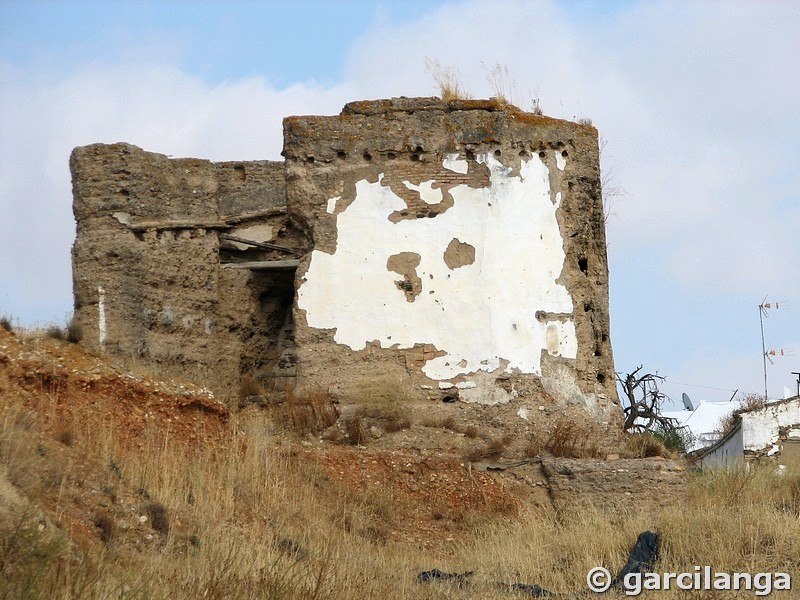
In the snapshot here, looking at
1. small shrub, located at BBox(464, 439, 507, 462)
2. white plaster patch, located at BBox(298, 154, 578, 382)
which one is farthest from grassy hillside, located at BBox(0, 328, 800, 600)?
white plaster patch, located at BBox(298, 154, 578, 382)

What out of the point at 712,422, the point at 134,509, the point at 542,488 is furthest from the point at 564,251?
the point at 712,422

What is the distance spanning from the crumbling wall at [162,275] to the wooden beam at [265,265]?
6 centimetres

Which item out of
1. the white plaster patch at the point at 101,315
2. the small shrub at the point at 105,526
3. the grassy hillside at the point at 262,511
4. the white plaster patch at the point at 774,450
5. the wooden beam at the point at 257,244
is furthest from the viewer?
the white plaster patch at the point at 774,450

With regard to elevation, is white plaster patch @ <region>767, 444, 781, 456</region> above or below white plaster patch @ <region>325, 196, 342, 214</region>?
below

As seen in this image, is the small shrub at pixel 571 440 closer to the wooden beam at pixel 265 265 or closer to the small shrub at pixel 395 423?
the small shrub at pixel 395 423

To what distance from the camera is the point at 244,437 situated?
40.5 feet

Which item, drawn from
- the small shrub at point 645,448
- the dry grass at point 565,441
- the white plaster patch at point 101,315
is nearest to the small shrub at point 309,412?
the dry grass at point 565,441

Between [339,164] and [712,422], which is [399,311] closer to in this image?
[339,164]

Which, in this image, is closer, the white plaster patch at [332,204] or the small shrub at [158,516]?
the small shrub at [158,516]

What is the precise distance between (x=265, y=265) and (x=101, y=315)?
2.10m

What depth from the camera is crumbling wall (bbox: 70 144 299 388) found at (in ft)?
50.3

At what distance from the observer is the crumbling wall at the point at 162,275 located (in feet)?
50.3

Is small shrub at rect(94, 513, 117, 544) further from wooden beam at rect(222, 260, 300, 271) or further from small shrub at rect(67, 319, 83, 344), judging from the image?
wooden beam at rect(222, 260, 300, 271)

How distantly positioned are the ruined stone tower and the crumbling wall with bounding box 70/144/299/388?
0.03 m
